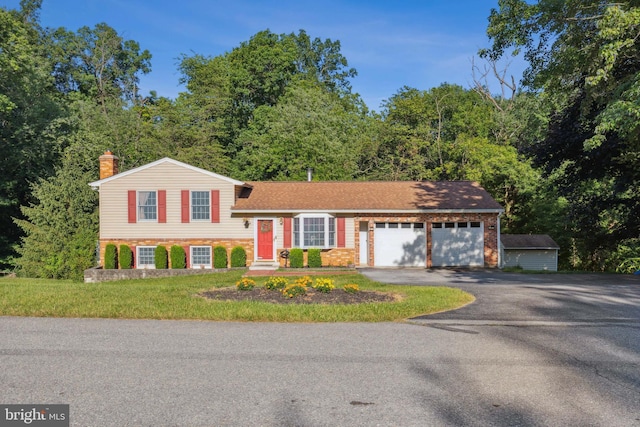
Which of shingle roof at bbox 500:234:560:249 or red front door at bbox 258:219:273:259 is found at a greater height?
red front door at bbox 258:219:273:259

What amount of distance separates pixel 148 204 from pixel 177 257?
2.67 m

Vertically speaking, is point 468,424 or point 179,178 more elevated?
point 179,178

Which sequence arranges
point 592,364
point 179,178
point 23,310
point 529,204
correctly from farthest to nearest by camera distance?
point 529,204 < point 179,178 < point 23,310 < point 592,364

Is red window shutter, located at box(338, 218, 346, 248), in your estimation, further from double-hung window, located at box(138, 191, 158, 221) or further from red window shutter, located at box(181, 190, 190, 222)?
double-hung window, located at box(138, 191, 158, 221)

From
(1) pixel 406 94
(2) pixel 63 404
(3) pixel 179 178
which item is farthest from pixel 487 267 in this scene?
(1) pixel 406 94

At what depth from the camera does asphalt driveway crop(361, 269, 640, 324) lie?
959cm

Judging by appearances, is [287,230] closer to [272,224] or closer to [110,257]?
[272,224]

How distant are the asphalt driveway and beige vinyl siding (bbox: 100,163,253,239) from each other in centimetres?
725

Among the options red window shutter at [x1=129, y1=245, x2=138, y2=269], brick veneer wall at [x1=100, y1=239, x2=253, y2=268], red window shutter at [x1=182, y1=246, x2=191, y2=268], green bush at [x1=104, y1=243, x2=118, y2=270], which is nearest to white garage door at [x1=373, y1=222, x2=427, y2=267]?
brick veneer wall at [x1=100, y1=239, x2=253, y2=268]

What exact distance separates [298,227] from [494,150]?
50.8ft

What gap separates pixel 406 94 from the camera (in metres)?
43.2

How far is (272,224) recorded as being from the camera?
21.7m

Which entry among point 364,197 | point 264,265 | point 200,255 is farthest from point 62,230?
point 364,197

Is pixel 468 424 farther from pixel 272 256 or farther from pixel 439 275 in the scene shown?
pixel 272 256
